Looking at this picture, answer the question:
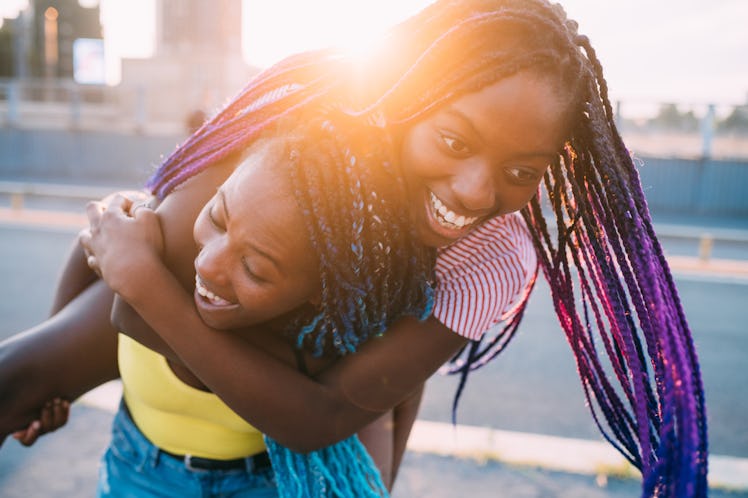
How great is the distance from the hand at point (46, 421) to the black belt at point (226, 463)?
0.30 metres

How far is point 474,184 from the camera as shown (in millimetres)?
1449

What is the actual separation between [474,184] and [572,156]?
1.02 feet

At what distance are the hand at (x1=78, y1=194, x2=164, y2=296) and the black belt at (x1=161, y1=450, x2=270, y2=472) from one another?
46 cm

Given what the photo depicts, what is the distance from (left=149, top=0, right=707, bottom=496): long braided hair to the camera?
1.37m

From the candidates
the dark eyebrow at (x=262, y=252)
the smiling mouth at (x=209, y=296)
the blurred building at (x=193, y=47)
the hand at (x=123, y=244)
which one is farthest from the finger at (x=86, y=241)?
the blurred building at (x=193, y=47)

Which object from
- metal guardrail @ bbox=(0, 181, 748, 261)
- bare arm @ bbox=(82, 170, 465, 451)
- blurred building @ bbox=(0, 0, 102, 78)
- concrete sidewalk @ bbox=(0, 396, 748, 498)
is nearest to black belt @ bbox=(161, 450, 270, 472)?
bare arm @ bbox=(82, 170, 465, 451)

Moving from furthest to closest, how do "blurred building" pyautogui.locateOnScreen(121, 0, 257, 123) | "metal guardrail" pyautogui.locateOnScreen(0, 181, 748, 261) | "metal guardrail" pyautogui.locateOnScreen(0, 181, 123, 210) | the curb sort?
"blurred building" pyautogui.locateOnScreen(121, 0, 257, 123), "metal guardrail" pyautogui.locateOnScreen(0, 181, 123, 210), "metal guardrail" pyautogui.locateOnScreen(0, 181, 748, 261), the curb

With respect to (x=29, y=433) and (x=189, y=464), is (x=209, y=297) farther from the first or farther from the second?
(x=29, y=433)

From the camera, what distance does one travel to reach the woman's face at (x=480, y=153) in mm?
1380

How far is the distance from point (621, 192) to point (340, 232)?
2.12 ft

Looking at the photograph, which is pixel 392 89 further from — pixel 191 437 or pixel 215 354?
pixel 191 437

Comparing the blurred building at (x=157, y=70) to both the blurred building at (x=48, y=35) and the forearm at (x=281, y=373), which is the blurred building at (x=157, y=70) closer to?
the blurred building at (x=48, y=35)

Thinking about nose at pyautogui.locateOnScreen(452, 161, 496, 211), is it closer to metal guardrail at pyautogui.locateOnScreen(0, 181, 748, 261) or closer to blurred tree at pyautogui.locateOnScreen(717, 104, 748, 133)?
metal guardrail at pyautogui.locateOnScreen(0, 181, 748, 261)

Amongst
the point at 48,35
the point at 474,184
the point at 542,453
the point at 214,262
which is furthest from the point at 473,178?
the point at 48,35
